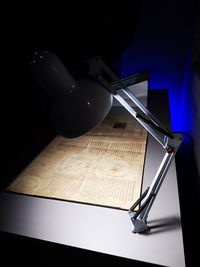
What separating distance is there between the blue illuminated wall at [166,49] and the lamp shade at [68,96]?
3.42 feet

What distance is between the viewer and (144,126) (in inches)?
19.6

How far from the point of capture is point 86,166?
0.88 m

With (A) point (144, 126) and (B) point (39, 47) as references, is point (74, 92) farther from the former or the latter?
(B) point (39, 47)

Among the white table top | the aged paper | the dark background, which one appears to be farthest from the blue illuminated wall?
the white table top

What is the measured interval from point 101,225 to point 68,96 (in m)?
0.42

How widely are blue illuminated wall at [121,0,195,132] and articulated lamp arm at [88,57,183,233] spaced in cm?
85

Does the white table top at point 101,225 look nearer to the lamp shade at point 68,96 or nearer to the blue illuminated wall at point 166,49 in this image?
the lamp shade at point 68,96

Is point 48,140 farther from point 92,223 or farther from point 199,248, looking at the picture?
point 199,248

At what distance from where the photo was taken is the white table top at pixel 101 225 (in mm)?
562

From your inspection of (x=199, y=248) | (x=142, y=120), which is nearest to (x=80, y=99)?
(x=142, y=120)

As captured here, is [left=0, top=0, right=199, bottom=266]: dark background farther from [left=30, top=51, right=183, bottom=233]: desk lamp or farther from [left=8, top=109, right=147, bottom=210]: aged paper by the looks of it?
[left=30, top=51, right=183, bottom=233]: desk lamp

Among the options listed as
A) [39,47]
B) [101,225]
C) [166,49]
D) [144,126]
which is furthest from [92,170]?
[166,49]

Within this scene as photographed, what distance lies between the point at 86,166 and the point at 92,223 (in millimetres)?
271

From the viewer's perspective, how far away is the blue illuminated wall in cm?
140
